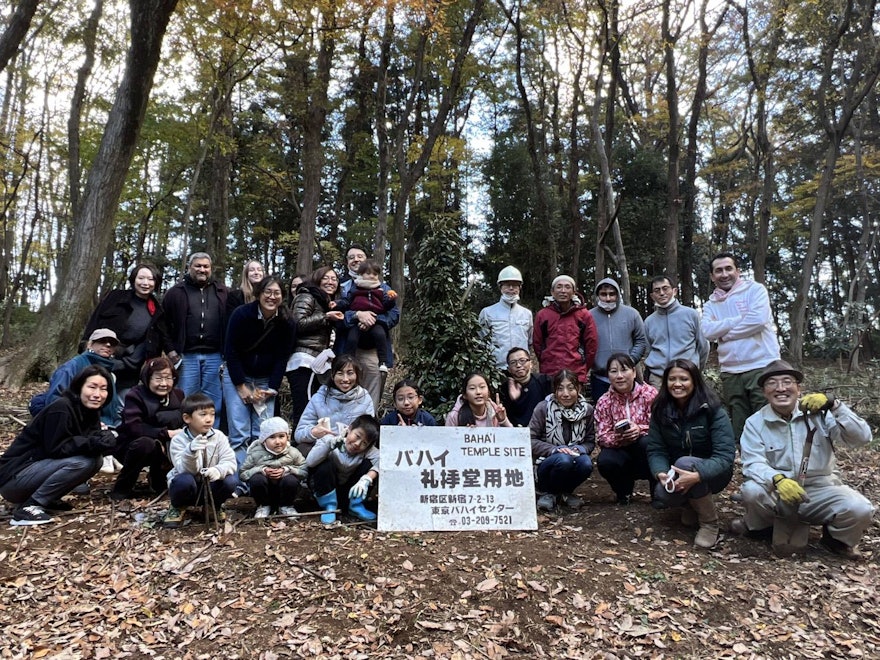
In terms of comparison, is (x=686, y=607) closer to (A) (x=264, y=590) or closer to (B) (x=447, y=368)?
(A) (x=264, y=590)

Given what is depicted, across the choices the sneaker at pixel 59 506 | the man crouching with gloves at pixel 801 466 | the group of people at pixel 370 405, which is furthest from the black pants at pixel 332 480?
the man crouching with gloves at pixel 801 466

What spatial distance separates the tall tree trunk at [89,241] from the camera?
305 inches

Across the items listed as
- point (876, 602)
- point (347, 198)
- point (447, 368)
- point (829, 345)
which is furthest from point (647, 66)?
point (876, 602)

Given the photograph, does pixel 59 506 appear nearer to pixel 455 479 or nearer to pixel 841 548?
pixel 455 479

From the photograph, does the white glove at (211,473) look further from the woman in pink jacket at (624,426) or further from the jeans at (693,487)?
the jeans at (693,487)

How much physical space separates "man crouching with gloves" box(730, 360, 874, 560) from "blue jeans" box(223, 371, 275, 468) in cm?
439

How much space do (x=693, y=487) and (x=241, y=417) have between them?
4.11 metres

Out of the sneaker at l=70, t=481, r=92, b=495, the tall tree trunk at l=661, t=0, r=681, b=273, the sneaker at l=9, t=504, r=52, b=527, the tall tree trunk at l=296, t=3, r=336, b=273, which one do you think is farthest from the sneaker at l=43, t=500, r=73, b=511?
the tall tree trunk at l=661, t=0, r=681, b=273

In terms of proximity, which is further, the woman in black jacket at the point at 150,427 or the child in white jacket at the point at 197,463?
the woman in black jacket at the point at 150,427

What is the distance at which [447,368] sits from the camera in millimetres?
5840

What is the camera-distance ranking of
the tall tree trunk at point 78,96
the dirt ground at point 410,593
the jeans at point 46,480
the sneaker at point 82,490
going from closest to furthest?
the dirt ground at point 410,593 → the jeans at point 46,480 → the sneaker at point 82,490 → the tall tree trunk at point 78,96

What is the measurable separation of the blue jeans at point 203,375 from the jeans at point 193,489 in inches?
54.7

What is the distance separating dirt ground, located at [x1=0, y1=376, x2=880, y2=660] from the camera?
3.02 metres

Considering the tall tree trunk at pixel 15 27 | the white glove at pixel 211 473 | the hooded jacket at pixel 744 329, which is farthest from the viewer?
the tall tree trunk at pixel 15 27
